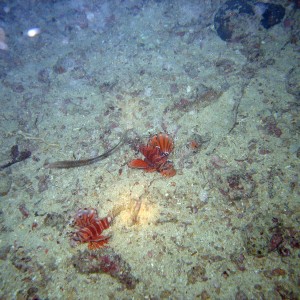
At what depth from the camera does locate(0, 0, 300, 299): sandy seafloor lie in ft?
12.4

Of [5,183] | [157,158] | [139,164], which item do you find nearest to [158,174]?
[157,158]

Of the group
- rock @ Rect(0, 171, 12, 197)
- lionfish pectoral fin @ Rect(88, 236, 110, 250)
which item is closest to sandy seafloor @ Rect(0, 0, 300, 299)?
rock @ Rect(0, 171, 12, 197)

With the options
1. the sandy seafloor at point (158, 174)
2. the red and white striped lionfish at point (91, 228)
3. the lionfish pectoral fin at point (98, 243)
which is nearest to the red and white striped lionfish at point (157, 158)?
the sandy seafloor at point (158, 174)

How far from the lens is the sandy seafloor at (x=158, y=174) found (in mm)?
3773

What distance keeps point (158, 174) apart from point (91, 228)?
1.73 m

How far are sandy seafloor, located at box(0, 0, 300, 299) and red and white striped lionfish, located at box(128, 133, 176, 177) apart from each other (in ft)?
0.61

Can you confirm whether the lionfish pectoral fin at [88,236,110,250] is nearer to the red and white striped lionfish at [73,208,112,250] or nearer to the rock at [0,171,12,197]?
the red and white striped lionfish at [73,208,112,250]

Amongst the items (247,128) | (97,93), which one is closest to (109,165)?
(97,93)

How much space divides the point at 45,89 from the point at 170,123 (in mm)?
4496

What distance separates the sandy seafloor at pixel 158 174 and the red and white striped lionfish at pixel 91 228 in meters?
0.19

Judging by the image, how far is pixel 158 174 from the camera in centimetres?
480

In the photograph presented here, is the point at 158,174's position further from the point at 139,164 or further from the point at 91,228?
the point at 91,228

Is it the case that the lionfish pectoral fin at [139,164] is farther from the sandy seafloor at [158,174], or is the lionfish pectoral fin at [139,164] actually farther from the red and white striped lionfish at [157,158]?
the sandy seafloor at [158,174]

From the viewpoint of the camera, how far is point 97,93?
670cm
